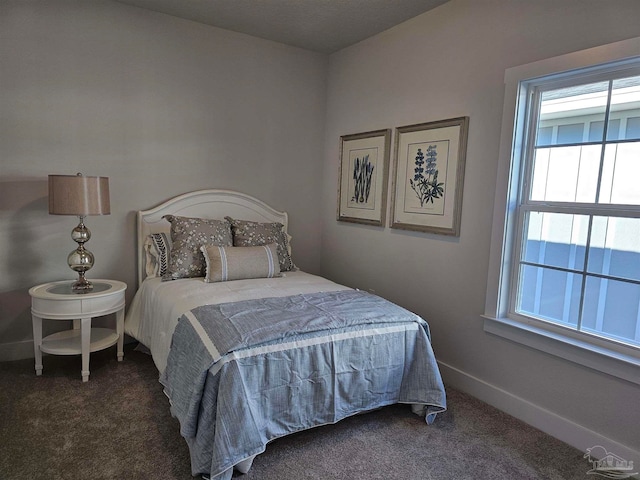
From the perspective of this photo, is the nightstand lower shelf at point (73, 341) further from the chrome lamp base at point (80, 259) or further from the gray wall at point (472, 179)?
the gray wall at point (472, 179)

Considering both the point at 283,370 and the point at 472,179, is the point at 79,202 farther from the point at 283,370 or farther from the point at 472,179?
the point at 472,179

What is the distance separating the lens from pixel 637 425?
2004 mm

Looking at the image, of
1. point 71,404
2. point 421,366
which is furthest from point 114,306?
point 421,366

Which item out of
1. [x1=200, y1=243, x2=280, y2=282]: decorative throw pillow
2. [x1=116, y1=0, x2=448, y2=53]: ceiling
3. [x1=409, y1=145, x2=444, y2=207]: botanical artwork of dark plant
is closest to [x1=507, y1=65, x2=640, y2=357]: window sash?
[x1=409, y1=145, x2=444, y2=207]: botanical artwork of dark plant

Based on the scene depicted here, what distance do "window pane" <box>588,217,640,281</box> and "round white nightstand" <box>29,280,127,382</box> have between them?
2.87 metres

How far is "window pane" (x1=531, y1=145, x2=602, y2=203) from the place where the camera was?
220cm

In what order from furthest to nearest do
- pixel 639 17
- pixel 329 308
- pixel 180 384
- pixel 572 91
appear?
1. pixel 329 308
2. pixel 572 91
3. pixel 180 384
4. pixel 639 17

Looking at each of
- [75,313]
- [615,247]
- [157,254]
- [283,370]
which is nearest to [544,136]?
[615,247]

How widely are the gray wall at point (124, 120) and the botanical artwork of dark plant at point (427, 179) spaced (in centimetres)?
131

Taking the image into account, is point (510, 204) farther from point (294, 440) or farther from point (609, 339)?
point (294, 440)

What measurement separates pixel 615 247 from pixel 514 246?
1.72ft

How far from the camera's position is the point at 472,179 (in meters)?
2.74

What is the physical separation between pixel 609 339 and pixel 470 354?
85 centimetres

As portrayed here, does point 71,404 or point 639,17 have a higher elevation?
point 639,17
